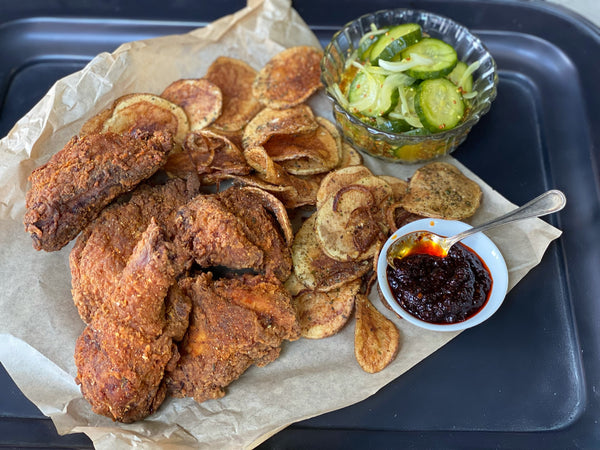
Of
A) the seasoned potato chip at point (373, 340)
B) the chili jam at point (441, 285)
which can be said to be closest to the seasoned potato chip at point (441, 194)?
the chili jam at point (441, 285)

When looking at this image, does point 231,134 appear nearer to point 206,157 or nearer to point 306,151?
point 206,157

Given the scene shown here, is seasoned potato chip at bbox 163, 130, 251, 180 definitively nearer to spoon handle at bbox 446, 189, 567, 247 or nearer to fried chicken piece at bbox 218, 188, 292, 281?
fried chicken piece at bbox 218, 188, 292, 281

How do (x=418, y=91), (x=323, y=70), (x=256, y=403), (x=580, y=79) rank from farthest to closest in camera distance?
(x=580, y=79) → (x=323, y=70) → (x=418, y=91) → (x=256, y=403)

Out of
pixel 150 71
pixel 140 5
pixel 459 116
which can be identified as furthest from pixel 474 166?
pixel 140 5

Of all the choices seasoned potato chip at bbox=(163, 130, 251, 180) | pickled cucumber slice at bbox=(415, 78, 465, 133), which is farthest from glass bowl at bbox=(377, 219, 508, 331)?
seasoned potato chip at bbox=(163, 130, 251, 180)

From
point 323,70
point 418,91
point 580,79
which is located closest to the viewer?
point 418,91

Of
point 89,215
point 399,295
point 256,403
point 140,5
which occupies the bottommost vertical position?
point 256,403

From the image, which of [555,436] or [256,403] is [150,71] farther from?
[555,436]
